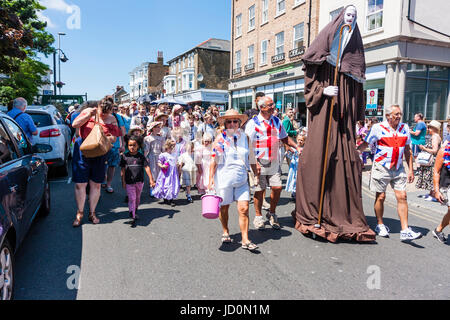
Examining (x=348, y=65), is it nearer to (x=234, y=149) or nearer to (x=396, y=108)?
(x=396, y=108)

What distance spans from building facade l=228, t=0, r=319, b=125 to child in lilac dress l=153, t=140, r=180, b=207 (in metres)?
15.8

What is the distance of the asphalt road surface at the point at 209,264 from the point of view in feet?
11.0

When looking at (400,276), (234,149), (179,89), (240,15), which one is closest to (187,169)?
(234,149)

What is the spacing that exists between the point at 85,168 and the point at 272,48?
21727 mm

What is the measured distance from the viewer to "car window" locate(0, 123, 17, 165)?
3.59m

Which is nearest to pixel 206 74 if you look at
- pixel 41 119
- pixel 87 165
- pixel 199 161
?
pixel 41 119

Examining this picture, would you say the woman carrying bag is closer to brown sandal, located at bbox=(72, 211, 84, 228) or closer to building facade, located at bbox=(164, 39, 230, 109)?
brown sandal, located at bbox=(72, 211, 84, 228)

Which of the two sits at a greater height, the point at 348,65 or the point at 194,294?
the point at 348,65

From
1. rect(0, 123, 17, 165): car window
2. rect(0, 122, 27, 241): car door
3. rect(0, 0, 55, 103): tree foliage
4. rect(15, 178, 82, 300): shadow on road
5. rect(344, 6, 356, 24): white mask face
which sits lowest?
rect(15, 178, 82, 300): shadow on road

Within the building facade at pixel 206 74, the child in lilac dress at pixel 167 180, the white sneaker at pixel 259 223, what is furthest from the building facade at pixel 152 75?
the white sneaker at pixel 259 223

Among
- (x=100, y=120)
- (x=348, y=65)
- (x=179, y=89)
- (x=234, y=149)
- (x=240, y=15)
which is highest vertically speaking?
(x=240, y=15)

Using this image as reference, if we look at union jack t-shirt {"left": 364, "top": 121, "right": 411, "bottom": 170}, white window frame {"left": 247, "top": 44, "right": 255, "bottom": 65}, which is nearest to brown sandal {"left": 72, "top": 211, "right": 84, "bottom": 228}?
union jack t-shirt {"left": 364, "top": 121, "right": 411, "bottom": 170}

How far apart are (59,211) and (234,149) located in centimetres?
352
